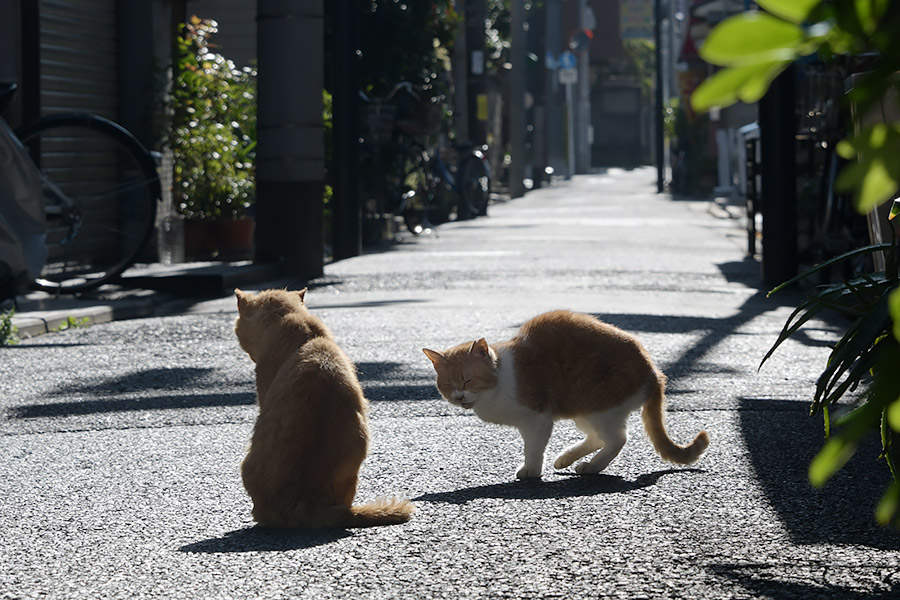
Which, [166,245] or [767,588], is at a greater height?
[166,245]

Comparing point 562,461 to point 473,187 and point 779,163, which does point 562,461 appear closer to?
point 779,163

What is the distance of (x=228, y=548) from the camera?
323cm

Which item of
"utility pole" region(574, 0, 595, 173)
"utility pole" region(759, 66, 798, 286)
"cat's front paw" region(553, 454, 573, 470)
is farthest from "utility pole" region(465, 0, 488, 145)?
"utility pole" region(574, 0, 595, 173)

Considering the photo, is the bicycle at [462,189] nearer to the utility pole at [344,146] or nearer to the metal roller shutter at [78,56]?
the utility pole at [344,146]

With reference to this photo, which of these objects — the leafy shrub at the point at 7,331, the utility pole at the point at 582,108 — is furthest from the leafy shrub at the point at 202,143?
the utility pole at the point at 582,108

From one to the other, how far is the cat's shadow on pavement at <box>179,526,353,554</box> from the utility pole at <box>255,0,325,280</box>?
7.85 m

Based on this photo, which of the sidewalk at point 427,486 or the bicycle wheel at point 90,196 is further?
the bicycle wheel at point 90,196

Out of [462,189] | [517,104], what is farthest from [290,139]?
[517,104]

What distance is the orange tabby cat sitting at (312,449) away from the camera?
3188 millimetres

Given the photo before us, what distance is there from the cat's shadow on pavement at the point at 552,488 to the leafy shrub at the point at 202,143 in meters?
9.45

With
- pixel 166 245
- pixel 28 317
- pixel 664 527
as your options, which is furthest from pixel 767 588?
pixel 166 245

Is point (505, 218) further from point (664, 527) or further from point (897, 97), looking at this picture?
point (897, 97)

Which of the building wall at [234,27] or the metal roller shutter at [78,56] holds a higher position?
the building wall at [234,27]

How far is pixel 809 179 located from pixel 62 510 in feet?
27.8
